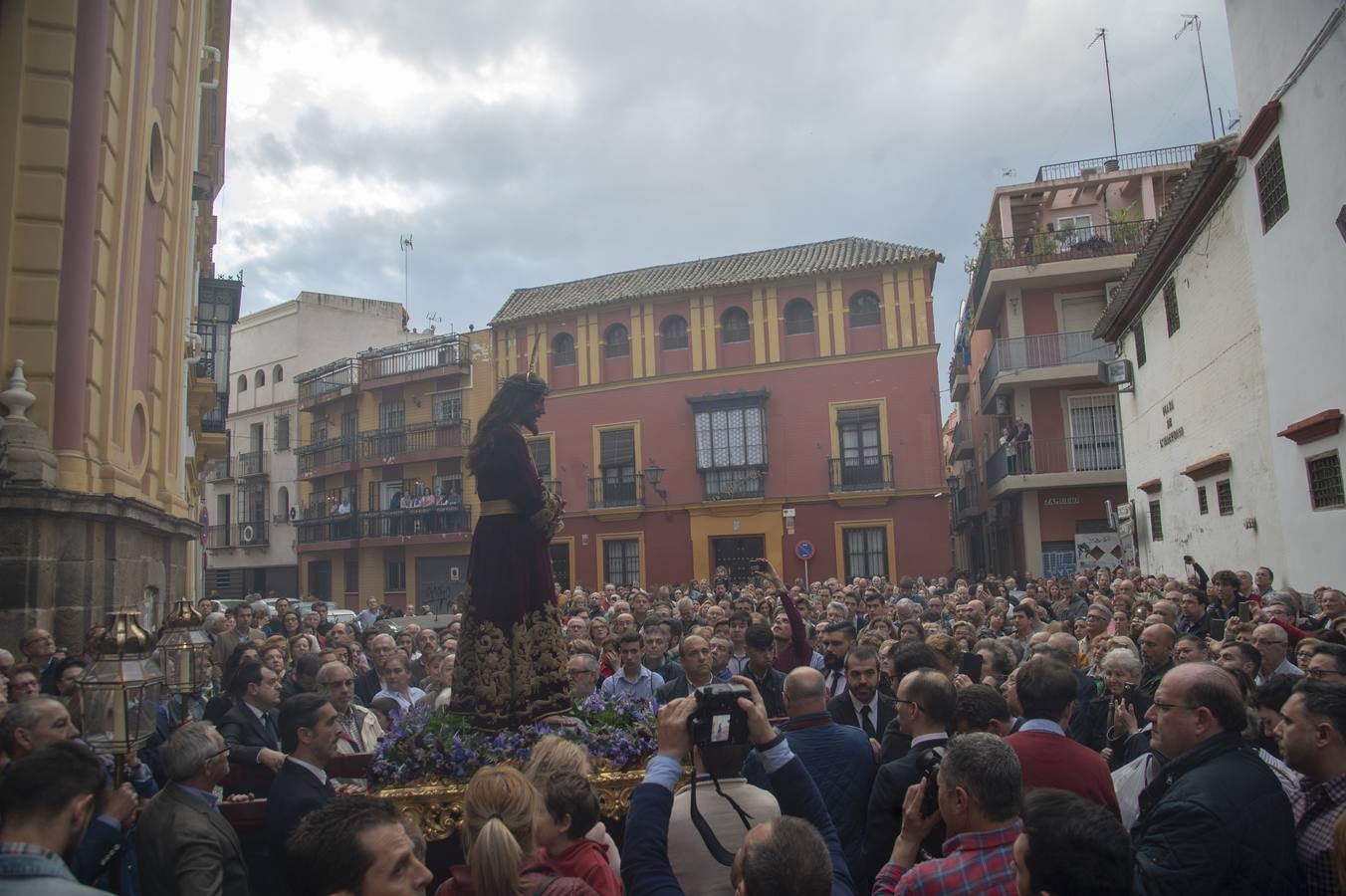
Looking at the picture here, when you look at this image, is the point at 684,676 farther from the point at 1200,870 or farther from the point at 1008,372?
the point at 1008,372

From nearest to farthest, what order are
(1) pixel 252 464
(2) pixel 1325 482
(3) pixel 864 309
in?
1. (2) pixel 1325 482
2. (3) pixel 864 309
3. (1) pixel 252 464

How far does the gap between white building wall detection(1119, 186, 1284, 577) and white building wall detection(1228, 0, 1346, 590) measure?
18.5 inches

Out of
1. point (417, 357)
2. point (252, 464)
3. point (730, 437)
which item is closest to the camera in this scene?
point (730, 437)

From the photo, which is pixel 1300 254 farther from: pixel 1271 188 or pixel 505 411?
pixel 505 411

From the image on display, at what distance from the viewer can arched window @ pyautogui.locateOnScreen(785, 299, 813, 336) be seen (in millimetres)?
30281

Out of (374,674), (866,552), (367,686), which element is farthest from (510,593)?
(866,552)

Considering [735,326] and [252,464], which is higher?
[735,326]

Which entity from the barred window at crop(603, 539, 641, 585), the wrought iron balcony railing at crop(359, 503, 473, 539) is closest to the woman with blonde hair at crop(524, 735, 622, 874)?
the barred window at crop(603, 539, 641, 585)

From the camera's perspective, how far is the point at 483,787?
3.15 m

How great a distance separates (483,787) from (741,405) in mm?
27380

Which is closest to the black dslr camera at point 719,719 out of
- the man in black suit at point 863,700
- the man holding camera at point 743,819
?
the man holding camera at point 743,819

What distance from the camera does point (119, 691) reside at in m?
3.61

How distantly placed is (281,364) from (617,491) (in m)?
18.9

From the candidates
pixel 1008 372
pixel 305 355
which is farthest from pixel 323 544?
pixel 1008 372
